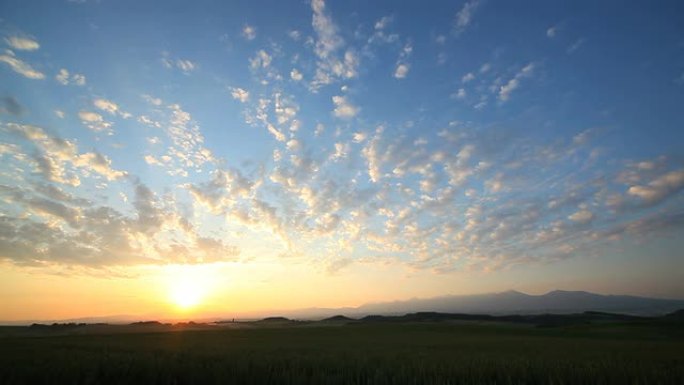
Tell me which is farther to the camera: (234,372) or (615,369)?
(615,369)

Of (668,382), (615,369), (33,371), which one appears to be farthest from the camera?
(615,369)

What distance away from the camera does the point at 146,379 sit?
504 centimetres

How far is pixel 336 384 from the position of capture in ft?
16.3

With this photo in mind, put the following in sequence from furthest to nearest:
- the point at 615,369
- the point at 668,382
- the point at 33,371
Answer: the point at 615,369 < the point at 668,382 < the point at 33,371

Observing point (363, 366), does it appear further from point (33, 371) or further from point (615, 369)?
point (33, 371)

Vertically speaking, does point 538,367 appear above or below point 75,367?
below

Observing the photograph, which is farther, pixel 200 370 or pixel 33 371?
pixel 200 370

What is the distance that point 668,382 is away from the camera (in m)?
5.27

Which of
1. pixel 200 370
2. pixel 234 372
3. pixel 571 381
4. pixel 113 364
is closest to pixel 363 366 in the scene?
pixel 234 372

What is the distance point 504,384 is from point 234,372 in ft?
12.1

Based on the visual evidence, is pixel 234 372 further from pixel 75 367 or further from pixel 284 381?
pixel 75 367

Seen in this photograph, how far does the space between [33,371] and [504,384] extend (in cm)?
606

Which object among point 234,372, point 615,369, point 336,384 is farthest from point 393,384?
point 615,369

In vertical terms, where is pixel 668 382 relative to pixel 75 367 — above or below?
below
